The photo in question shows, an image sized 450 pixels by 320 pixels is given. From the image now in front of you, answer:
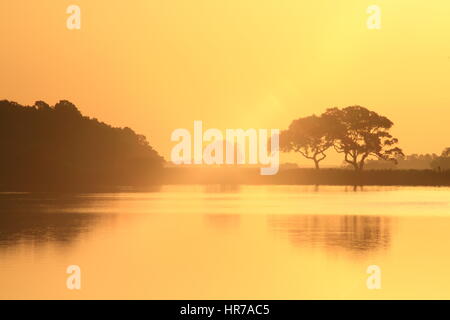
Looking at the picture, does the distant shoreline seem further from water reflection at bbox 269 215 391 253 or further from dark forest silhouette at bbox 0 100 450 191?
water reflection at bbox 269 215 391 253

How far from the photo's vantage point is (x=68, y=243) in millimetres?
29281

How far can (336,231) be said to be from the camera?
34.9 meters

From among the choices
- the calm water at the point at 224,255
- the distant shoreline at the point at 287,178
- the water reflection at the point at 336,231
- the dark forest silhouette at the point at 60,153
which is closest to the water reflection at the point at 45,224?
the calm water at the point at 224,255

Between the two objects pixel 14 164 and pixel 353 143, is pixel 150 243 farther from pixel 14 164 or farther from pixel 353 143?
pixel 353 143

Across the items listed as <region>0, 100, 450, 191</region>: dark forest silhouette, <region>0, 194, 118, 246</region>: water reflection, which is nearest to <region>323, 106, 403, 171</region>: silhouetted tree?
<region>0, 100, 450, 191</region>: dark forest silhouette

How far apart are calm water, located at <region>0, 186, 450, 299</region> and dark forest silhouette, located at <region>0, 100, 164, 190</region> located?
77083 mm

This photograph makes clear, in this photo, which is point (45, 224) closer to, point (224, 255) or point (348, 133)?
point (224, 255)

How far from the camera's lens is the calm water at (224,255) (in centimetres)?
1961

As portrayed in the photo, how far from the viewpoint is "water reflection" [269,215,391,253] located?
96.0ft

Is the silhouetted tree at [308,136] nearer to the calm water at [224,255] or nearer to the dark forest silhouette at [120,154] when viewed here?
the dark forest silhouette at [120,154]

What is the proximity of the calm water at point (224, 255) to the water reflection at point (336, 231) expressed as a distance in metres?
0.04

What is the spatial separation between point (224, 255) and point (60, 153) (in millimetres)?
102765

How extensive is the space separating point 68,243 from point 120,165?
103 metres
